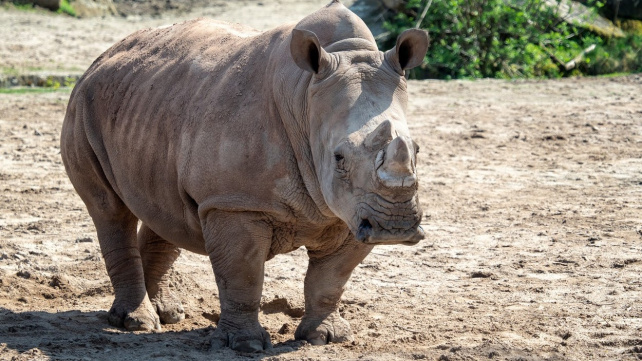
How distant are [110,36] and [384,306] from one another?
12211mm

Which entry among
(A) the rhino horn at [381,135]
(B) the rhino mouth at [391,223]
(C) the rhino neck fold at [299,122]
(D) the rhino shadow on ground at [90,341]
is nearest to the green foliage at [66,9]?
(D) the rhino shadow on ground at [90,341]

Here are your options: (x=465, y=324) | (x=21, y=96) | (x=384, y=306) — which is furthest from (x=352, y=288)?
(x=21, y=96)

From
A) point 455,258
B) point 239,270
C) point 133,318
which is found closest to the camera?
point 239,270

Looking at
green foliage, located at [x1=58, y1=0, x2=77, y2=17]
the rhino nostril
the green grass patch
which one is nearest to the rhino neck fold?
the rhino nostril

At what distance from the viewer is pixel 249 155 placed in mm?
5773

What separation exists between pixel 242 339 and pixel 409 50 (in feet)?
5.87

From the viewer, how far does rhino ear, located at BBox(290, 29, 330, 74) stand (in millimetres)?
5484

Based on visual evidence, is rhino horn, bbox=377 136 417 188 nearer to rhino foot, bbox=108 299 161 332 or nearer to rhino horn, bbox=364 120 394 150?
rhino horn, bbox=364 120 394 150

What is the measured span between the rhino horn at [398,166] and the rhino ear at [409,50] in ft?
2.44

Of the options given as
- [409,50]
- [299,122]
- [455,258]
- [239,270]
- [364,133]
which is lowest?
[455,258]

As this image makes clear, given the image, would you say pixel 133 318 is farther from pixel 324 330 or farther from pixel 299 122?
pixel 299 122

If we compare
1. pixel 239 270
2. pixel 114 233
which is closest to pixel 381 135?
pixel 239 270

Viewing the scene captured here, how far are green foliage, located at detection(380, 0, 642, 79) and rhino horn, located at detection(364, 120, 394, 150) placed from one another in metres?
10.6

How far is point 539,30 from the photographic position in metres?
16.6
